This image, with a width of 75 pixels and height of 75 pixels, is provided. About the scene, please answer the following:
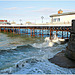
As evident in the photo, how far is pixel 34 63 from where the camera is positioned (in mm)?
12273

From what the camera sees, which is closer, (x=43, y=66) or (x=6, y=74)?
(x=6, y=74)

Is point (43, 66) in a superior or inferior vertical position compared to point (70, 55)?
inferior

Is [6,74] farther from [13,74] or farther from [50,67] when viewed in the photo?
[50,67]

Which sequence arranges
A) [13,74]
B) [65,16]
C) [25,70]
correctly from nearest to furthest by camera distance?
[13,74] → [25,70] → [65,16]

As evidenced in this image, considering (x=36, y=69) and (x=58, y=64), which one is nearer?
(x=36, y=69)

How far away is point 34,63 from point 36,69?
1.67 meters

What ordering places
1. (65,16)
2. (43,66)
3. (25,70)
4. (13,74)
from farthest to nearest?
(65,16)
(43,66)
(25,70)
(13,74)

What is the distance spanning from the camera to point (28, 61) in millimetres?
12875

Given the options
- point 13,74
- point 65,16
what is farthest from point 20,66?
point 65,16

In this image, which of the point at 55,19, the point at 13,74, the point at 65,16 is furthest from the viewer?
the point at 55,19

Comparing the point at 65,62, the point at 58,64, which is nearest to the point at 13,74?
the point at 58,64

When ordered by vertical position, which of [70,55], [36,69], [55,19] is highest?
[55,19]

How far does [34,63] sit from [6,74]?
12.9 feet

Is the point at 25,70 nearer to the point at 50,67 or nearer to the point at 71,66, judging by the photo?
the point at 50,67
